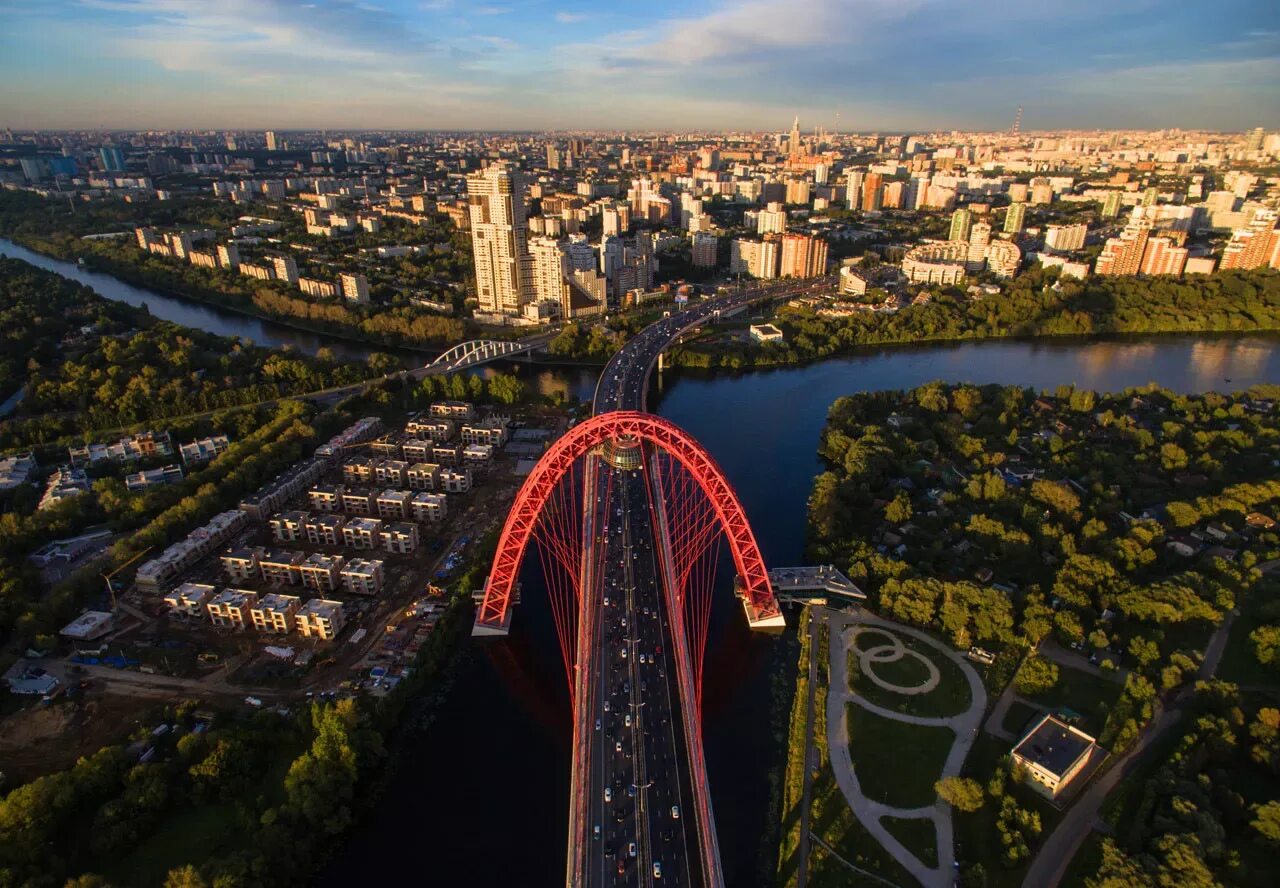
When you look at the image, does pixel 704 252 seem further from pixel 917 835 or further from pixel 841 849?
pixel 841 849

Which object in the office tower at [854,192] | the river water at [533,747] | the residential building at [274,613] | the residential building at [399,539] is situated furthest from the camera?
the office tower at [854,192]

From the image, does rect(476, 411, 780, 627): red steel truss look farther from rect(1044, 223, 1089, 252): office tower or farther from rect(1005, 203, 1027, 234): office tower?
rect(1005, 203, 1027, 234): office tower

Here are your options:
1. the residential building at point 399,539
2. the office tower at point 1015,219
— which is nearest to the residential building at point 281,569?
the residential building at point 399,539

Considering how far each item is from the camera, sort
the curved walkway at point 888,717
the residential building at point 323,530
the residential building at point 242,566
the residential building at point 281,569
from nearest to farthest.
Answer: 1. the curved walkway at point 888,717
2. the residential building at point 281,569
3. the residential building at point 242,566
4. the residential building at point 323,530

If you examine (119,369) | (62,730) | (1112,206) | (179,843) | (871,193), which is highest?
(871,193)

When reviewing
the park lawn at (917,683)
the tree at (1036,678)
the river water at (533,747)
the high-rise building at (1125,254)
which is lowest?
the river water at (533,747)

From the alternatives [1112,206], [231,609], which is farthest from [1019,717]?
[1112,206]

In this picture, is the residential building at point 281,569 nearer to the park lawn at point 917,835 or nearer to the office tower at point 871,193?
the park lawn at point 917,835
